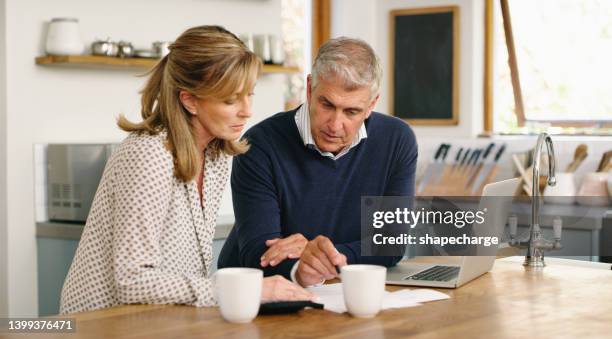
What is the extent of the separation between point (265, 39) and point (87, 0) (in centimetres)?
102

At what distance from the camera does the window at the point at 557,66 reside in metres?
5.23

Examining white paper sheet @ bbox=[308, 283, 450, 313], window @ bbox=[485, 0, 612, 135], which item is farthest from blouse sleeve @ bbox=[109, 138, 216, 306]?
window @ bbox=[485, 0, 612, 135]

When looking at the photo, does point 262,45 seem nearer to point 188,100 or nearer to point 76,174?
point 76,174

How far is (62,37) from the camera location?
3.90 meters

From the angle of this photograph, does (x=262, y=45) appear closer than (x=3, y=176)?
No

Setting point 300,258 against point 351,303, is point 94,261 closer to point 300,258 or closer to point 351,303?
point 300,258

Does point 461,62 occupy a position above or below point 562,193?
above

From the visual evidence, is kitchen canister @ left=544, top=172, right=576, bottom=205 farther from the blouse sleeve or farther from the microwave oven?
the blouse sleeve

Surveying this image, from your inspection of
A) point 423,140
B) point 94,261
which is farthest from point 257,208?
point 423,140

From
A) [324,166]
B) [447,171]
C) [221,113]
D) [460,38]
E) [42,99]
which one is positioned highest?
[460,38]

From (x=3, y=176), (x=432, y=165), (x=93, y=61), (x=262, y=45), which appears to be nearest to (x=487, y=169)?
(x=432, y=165)

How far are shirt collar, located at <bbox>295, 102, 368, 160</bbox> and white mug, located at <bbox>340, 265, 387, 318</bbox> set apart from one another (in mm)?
814

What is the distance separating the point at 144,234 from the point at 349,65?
77cm

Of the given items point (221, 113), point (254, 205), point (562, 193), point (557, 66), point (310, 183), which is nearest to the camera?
point (221, 113)
